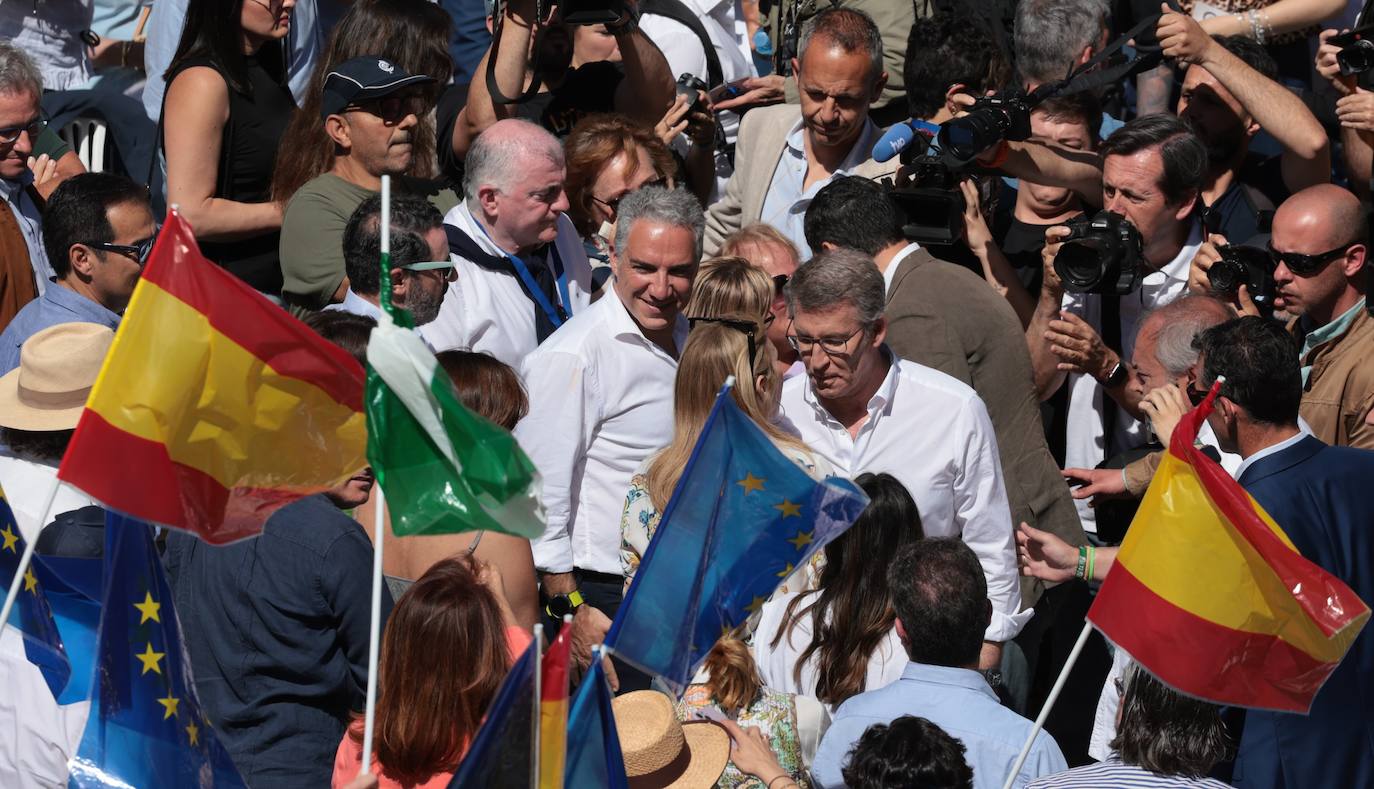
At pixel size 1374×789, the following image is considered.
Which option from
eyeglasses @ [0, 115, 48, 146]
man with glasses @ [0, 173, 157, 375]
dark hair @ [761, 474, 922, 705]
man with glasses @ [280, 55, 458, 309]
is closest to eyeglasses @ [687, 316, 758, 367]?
dark hair @ [761, 474, 922, 705]

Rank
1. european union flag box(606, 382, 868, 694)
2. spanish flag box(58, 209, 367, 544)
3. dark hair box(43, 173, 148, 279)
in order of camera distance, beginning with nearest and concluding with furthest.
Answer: spanish flag box(58, 209, 367, 544) < european union flag box(606, 382, 868, 694) < dark hair box(43, 173, 148, 279)

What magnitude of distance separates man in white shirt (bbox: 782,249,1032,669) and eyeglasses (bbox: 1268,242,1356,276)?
124 centimetres

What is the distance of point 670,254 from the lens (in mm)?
5754

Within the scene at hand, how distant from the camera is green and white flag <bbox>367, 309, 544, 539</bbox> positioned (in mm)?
3279

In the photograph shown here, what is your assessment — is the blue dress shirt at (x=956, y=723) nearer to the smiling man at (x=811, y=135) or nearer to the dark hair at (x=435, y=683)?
the dark hair at (x=435, y=683)

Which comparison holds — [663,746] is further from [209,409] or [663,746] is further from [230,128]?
[230,128]

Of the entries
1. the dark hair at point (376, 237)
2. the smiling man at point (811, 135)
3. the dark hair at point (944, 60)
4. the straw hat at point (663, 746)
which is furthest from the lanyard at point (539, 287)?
the straw hat at point (663, 746)

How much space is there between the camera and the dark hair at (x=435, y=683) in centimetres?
355

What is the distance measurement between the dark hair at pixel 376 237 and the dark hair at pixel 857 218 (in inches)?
55.4

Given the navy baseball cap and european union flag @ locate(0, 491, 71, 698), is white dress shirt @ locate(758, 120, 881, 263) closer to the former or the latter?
the navy baseball cap

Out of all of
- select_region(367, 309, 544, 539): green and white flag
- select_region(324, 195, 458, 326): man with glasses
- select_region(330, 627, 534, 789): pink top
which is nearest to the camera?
select_region(367, 309, 544, 539): green and white flag

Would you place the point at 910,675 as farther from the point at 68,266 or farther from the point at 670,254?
the point at 68,266

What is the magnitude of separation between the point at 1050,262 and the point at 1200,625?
2424 millimetres

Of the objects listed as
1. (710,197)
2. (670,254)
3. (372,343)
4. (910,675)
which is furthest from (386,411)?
(710,197)
